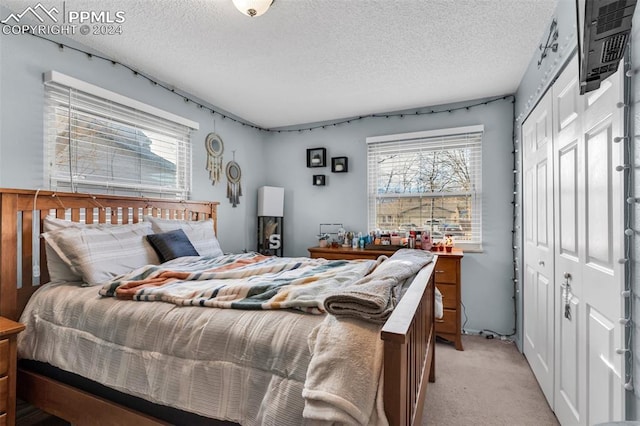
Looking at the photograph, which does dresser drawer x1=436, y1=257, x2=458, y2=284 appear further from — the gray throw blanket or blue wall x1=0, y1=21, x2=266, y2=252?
blue wall x1=0, y1=21, x2=266, y2=252

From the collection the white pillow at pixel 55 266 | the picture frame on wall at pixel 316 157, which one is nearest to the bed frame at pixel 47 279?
the white pillow at pixel 55 266

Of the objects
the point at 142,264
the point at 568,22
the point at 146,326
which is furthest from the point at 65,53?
the point at 568,22

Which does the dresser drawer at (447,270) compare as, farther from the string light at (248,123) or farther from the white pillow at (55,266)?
the white pillow at (55,266)

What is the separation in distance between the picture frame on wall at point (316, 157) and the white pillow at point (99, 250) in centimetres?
231

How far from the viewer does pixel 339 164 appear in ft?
12.6

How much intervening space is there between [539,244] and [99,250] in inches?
114

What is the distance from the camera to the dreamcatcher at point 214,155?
3334 mm

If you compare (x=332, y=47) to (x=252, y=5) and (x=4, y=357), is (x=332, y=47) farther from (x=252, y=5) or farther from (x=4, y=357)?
(x=4, y=357)

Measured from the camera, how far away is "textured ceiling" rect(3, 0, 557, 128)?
186 centimetres

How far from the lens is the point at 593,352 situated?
4.54ft

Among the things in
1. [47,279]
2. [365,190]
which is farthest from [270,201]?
[47,279]

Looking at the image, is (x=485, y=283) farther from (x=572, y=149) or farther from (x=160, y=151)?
(x=160, y=151)

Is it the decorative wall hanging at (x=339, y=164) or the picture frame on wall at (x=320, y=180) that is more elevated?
the decorative wall hanging at (x=339, y=164)

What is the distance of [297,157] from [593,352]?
3.44 meters
